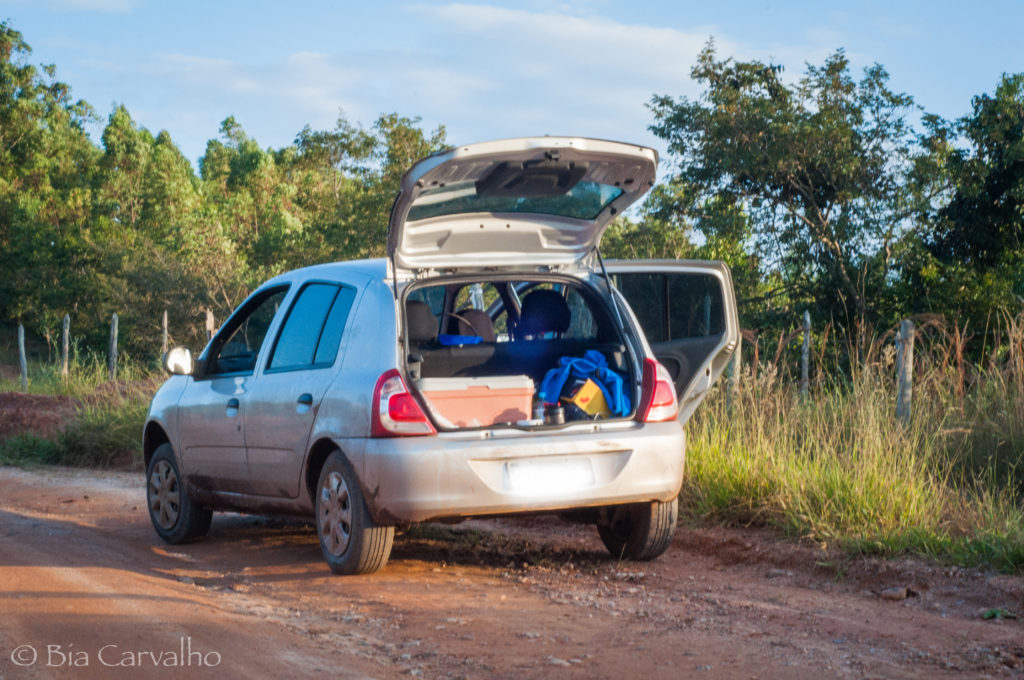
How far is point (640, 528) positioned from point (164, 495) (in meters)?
3.20

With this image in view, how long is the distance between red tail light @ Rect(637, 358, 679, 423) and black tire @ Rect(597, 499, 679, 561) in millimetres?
522

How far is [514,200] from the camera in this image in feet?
20.5

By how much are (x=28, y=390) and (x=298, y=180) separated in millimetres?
37779

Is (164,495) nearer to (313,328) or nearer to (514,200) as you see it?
(313,328)

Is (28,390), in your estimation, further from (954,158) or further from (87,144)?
(87,144)

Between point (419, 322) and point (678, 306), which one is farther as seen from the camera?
point (678, 306)

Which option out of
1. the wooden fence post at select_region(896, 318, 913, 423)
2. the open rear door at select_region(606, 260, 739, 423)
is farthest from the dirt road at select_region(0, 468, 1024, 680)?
the wooden fence post at select_region(896, 318, 913, 423)

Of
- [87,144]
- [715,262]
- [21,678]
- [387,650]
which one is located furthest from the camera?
[87,144]

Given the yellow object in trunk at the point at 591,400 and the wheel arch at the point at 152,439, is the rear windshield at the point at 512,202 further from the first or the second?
the wheel arch at the point at 152,439

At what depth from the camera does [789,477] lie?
23.2ft

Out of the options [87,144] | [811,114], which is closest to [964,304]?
[811,114]

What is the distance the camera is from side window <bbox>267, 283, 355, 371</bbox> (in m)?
6.09

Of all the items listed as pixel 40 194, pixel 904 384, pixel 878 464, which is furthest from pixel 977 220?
pixel 40 194

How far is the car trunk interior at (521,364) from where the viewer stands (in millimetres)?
5863
